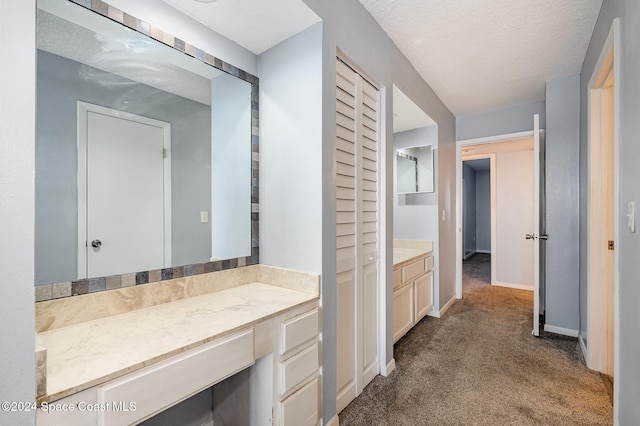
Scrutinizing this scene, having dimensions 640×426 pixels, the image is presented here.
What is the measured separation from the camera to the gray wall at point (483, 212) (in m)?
7.86

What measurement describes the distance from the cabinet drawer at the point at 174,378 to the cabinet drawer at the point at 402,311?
1.64 metres

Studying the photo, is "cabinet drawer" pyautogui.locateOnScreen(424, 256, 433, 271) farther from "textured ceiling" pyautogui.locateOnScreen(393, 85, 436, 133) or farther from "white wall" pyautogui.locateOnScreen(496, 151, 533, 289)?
"white wall" pyautogui.locateOnScreen(496, 151, 533, 289)

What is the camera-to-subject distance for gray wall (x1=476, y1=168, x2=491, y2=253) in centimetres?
786

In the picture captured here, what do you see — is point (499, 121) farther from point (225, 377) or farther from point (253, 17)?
point (225, 377)

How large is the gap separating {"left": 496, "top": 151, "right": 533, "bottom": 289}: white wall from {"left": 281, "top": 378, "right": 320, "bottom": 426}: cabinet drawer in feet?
14.6

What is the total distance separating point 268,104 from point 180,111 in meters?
0.49

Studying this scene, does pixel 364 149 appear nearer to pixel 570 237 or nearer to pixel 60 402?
pixel 60 402

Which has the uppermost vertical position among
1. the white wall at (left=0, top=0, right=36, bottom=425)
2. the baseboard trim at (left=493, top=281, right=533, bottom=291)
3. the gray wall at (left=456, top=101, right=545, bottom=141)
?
the gray wall at (left=456, top=101, right=545, bottom=141)

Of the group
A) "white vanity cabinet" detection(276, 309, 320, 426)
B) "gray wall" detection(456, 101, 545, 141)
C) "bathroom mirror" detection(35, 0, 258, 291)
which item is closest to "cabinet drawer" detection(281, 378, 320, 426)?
"white vanity cabinet" detection(276, 309, 320, 426)

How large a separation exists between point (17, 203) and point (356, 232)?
4.90 feet

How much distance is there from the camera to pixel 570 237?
286 cm

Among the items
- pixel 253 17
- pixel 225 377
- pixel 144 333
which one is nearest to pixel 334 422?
pixel 225 377

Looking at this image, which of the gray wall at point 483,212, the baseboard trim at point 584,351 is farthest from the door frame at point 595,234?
the gray wall at point 483,212

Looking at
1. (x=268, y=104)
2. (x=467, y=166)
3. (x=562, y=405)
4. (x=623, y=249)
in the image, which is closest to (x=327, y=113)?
(x=268, y=104)
